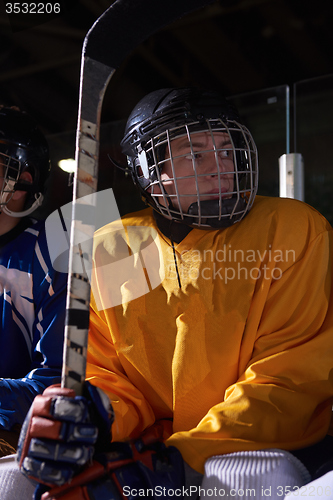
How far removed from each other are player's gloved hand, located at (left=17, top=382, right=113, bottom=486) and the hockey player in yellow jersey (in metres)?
0.22

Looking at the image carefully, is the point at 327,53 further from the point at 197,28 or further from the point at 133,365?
the point at 133,365

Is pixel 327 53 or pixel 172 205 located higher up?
pixel 327 53

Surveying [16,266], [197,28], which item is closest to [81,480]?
[16,266]

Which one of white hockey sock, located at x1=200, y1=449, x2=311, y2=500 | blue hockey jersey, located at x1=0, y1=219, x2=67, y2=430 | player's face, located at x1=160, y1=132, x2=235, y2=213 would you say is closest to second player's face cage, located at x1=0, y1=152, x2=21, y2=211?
blue hockey jersey, located at x1=0, y1=219, x2=67, y2=430

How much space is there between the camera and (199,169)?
1161 millimetres

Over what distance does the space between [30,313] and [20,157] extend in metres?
0.50

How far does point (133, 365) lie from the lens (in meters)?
1.16

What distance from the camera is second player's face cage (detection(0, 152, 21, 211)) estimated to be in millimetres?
1491

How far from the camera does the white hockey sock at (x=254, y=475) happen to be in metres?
0.81

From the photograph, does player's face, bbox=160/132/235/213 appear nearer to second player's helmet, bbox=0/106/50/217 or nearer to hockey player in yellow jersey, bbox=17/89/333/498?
hockey player in yellow jersey, bbox=17/89/333/498

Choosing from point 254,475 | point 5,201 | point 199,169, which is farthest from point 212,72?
point 254,475

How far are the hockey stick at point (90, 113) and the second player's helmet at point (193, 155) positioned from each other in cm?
30

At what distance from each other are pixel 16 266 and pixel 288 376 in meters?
0.85
